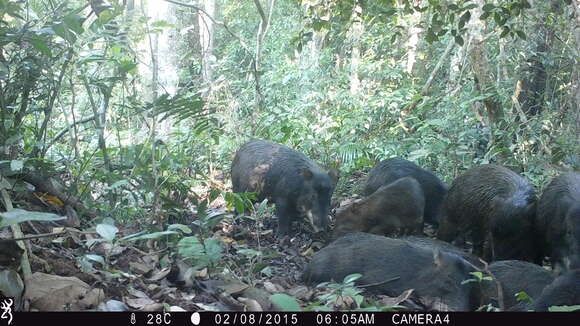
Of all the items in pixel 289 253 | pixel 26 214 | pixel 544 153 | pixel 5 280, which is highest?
pixel 26 214

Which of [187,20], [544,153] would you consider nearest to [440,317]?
[544,153]

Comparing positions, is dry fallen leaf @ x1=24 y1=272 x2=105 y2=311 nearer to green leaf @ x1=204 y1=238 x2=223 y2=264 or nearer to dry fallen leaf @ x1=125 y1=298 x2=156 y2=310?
dry fallen leaf @ x1=125 y1=298 x2=156 y2=310

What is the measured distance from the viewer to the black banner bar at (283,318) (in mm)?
2869

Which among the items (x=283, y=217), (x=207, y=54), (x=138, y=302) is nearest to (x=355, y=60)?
(x=207, y=54)

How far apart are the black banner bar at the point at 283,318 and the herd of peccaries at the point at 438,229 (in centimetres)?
42

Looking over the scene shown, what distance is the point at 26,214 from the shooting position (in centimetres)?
276

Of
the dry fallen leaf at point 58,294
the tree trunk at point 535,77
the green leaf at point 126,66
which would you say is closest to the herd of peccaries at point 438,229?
the green leaf at point 126,66

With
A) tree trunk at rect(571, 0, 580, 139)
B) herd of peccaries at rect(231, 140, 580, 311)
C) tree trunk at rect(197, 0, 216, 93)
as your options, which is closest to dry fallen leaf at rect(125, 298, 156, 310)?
herd of peccaries at rect(231, 140, 580, 311)

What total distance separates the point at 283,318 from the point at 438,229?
14.6ft

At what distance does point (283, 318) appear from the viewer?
3072 millimetres

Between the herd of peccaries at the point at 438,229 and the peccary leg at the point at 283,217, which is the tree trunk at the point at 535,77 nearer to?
the herd of peccaries at the point at 438,229

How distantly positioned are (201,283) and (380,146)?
19.0 ft

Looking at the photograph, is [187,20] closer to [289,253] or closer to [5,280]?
[289,253]

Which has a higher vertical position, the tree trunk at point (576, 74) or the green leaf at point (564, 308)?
the tree trunk at point (576, 74)
